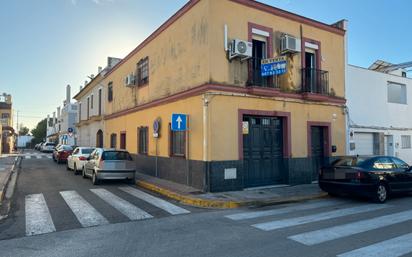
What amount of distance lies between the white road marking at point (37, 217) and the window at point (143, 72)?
870cm

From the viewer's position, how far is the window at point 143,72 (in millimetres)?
16986

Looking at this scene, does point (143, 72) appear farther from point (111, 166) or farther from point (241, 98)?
point (241, 98)

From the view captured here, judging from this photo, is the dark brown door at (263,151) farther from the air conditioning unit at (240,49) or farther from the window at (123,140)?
the window at (123,140)

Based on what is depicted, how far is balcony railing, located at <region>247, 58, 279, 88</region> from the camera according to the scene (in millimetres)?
12117

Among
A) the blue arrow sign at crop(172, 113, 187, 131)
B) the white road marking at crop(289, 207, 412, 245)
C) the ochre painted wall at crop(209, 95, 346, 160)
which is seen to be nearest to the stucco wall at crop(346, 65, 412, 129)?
the ochre painted wall at crop(209, 95, 346, 160)

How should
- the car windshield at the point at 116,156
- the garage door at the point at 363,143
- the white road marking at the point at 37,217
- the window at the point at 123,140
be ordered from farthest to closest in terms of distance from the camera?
the window at the point at 123,140 → the garage door at the point at 363,143 → the car windshield at the point at 116,156 → the white road marking at the point at 37,217

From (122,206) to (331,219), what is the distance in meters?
5.44

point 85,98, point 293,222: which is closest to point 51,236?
point 293,222

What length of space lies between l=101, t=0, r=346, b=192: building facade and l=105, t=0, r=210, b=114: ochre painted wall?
39mm

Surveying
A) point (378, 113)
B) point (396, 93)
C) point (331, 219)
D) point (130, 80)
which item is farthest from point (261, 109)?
point (396, 93)

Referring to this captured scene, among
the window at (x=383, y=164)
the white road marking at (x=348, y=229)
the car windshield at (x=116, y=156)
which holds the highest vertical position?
the car windshield at (x=116, y=156)

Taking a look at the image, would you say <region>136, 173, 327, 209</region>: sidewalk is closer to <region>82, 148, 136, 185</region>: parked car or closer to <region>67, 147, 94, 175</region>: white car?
<region>82, 148, 136, 185</region>: parked car

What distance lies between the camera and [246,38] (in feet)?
39.7

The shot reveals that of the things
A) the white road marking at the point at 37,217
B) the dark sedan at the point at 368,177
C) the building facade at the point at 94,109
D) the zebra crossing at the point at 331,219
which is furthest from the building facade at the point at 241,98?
the building facade at the point at 94,109
